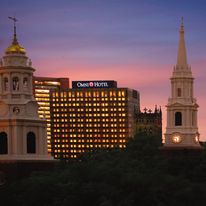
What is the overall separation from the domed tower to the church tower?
53.4m

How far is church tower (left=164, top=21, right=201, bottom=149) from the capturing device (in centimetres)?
15650

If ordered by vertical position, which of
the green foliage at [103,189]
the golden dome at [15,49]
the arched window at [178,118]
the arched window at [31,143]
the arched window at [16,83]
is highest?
the golden dome at [15,49]

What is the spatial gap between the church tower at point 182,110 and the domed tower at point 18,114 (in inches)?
2104

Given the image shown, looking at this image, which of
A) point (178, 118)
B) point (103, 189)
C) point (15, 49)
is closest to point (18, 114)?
point (15, 49)

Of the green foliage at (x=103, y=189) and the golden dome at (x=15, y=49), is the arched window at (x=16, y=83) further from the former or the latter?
the green foliage at (x=103, y=189)

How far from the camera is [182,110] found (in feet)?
521

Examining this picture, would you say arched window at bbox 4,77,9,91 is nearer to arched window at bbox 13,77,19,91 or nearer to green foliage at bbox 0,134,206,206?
arched window at bbox 13,77,19,91

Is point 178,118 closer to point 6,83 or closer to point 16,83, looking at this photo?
point 16,83

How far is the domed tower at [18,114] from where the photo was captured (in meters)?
103

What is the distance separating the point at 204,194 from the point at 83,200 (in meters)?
12.8

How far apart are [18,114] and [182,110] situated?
5951 cm

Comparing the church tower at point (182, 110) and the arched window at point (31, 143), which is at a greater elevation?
the church tower at point (182, 110)

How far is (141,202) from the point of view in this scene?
91.6 meters

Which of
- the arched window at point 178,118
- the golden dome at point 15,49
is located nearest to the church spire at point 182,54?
the arched window at point 178,118
